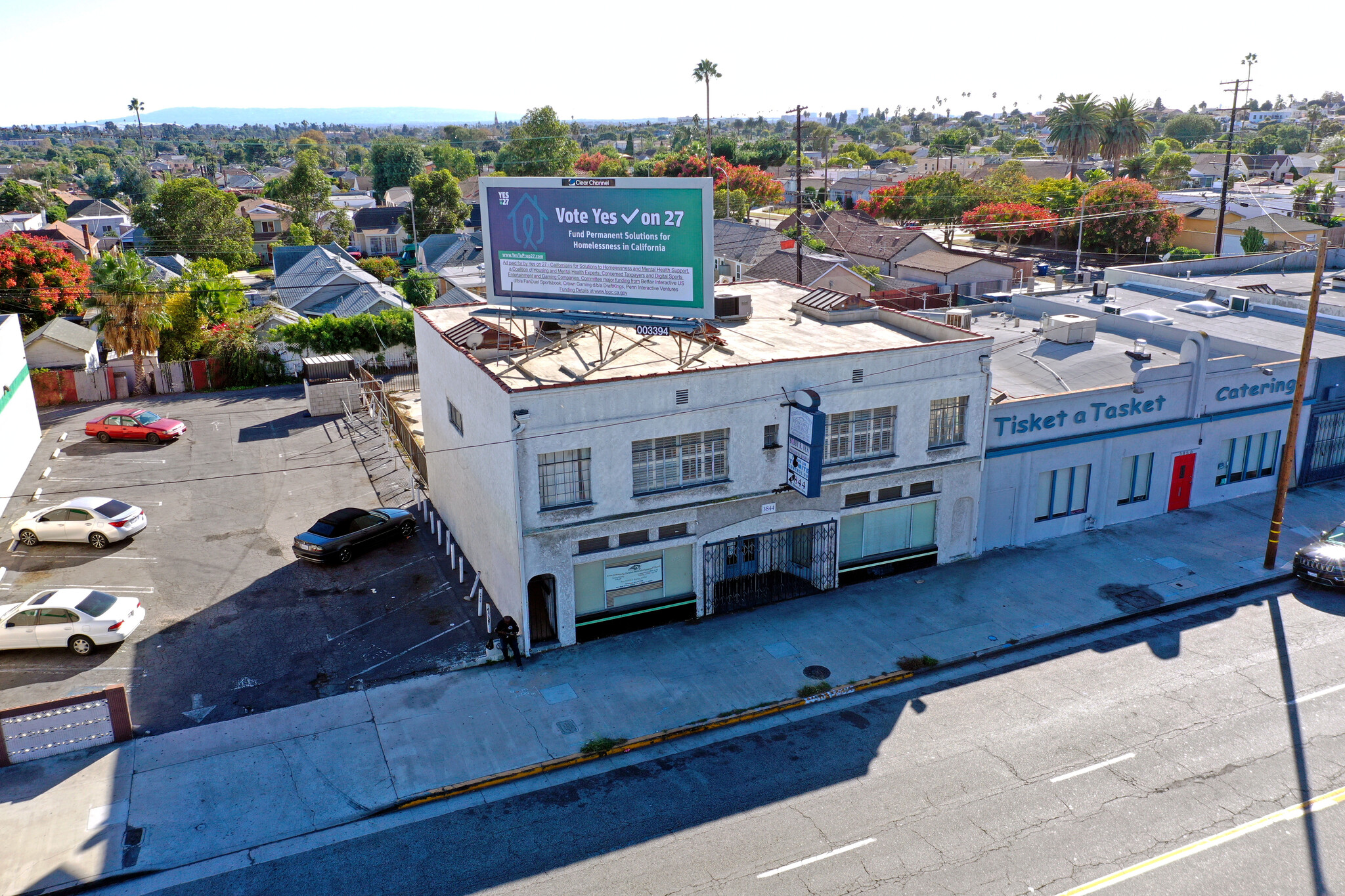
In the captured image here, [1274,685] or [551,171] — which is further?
[551,171]

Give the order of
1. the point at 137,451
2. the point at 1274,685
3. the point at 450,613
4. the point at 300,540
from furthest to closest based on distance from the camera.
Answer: the point at 137,451
the point at 300,540
the point at 450,613
the point at 1274,685

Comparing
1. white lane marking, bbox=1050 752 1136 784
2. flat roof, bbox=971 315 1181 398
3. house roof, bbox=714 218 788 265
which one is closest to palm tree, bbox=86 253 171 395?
house roof, bbox=714 218 788 265

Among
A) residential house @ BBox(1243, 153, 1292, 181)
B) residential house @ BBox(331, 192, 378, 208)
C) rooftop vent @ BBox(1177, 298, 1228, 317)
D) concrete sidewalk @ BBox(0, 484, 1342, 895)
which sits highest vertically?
residential house @ BBox(1243, 153, 1292, 181)

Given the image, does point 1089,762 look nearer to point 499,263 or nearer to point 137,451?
point 499,263

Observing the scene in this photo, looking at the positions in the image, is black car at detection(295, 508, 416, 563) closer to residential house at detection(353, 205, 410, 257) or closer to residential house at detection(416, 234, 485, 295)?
residential house at detection(416, 234, 485, 295)

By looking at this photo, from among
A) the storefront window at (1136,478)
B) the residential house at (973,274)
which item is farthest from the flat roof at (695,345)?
the residential house at (973,274)

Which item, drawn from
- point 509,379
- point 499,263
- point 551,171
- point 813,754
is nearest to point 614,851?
point 813,754

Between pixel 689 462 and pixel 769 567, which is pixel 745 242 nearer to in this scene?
pixel 769 567
